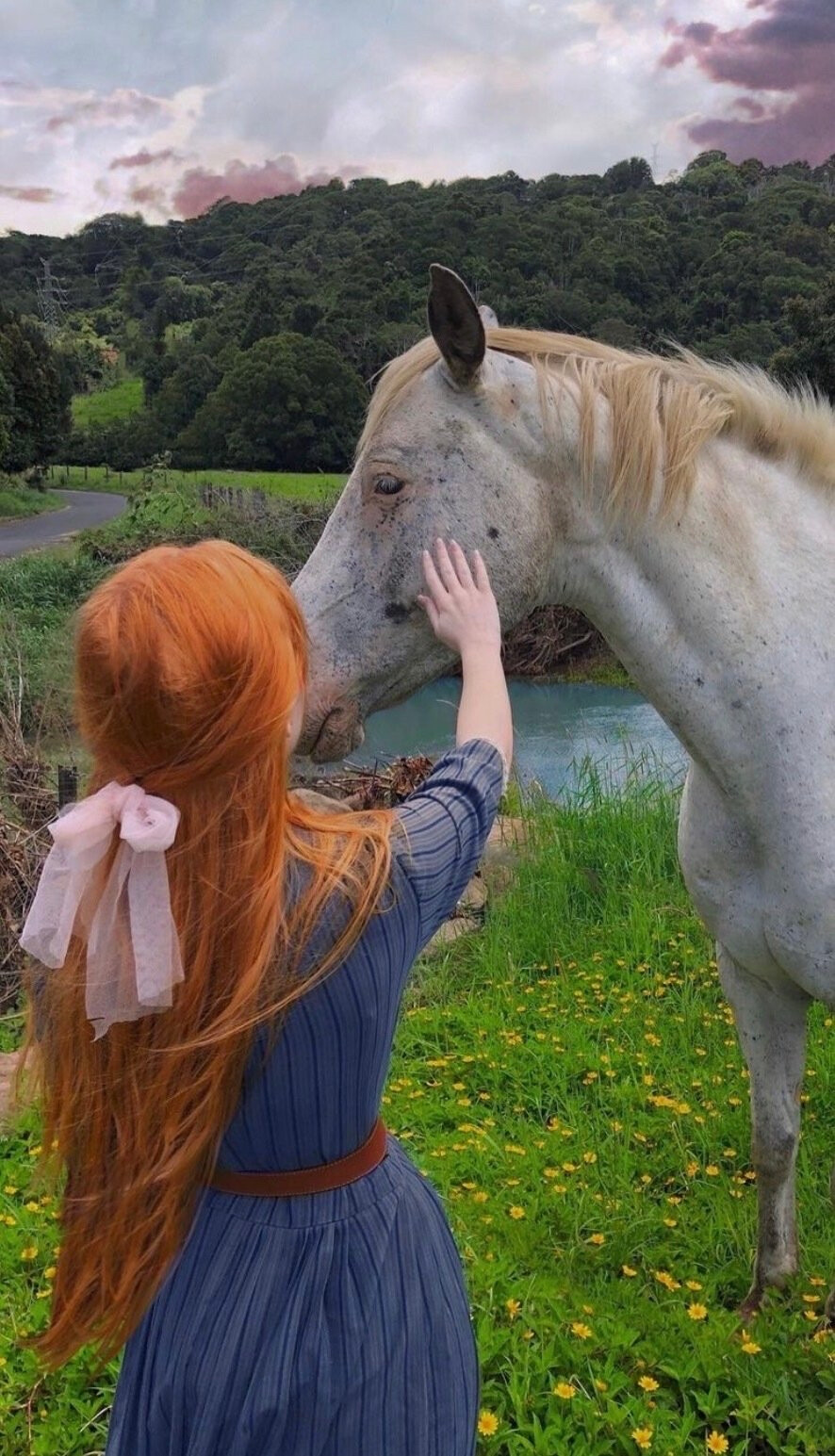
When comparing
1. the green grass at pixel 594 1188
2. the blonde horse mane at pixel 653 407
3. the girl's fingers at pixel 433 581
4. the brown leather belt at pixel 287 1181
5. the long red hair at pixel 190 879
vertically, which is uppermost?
the blonde horse mane at pixel 653 407

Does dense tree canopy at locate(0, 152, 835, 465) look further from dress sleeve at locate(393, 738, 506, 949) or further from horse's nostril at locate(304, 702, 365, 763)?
dress sleeve at locate(393, 738, 506, 949)

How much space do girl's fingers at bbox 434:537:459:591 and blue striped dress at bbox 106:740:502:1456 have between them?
0.44 metres

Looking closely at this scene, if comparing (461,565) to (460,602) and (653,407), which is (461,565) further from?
(653,407)

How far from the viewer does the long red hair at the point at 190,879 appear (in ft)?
3.10

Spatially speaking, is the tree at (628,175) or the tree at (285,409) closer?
the tree at (285,409)

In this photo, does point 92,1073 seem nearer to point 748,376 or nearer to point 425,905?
point 425,905

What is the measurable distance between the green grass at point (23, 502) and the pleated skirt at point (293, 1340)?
28125 millimetres

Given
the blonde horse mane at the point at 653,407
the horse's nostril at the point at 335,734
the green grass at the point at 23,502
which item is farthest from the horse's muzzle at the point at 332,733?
the green grass at the point at 23,502

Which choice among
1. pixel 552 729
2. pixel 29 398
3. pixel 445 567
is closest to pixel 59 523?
pixel 29 398

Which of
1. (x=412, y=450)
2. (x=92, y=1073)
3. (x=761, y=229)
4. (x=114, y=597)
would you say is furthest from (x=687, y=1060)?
(x=761, y=229)

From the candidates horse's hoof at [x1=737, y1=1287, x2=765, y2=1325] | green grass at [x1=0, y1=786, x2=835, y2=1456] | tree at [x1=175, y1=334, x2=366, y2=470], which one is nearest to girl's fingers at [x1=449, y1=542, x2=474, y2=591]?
green grass at [x1=0, y1=786, x2=835, y2=1456]

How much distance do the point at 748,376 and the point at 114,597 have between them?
4.13ft

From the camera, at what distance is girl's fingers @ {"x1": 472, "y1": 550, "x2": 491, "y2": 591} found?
1499 millimetres

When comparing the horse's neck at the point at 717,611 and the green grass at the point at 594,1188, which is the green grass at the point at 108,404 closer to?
the green grass at the point at 594,1188
